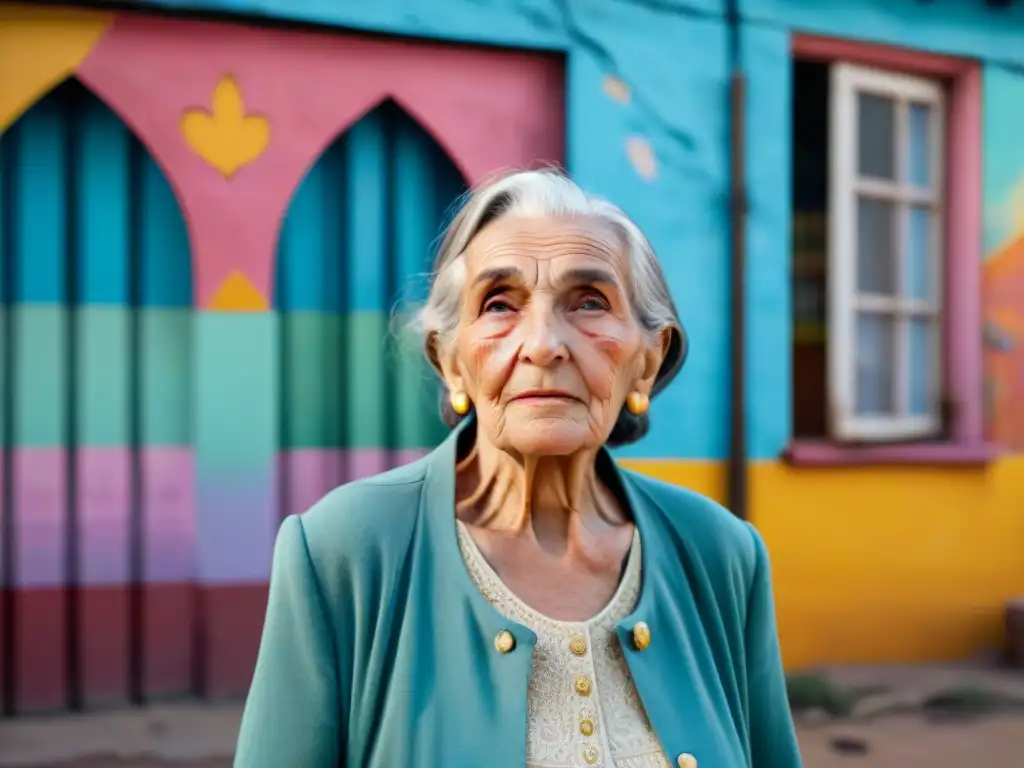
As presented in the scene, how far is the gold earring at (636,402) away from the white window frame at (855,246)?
13.1 ft

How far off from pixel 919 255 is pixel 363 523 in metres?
4.98

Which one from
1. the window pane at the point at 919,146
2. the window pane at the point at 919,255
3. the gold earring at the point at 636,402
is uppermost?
the window pane at the point at 919,146

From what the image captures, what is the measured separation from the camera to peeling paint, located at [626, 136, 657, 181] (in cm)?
480

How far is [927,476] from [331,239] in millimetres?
3292

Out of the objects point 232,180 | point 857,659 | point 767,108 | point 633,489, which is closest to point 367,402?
point 232,180

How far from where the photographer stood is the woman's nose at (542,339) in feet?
4.62

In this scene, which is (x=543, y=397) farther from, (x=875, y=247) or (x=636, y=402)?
(x=875, y=247)

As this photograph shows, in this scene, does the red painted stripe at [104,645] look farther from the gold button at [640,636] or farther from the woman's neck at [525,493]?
the gold button at [640,636]

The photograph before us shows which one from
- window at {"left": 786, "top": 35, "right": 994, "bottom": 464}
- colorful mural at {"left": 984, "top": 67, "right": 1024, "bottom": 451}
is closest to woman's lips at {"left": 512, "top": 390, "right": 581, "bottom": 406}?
window at {"left": 786, "top": 35, "right": 994, "bottom": 464}

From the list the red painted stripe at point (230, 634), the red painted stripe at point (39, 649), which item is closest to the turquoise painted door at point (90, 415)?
the red painted stripe at point (39, 649)

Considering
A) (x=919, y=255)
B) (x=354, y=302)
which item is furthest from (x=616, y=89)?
(x=919, y=255)

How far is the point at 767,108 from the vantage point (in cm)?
505

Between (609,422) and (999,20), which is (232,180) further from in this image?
(999,20)

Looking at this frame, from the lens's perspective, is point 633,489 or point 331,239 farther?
point 331,239
